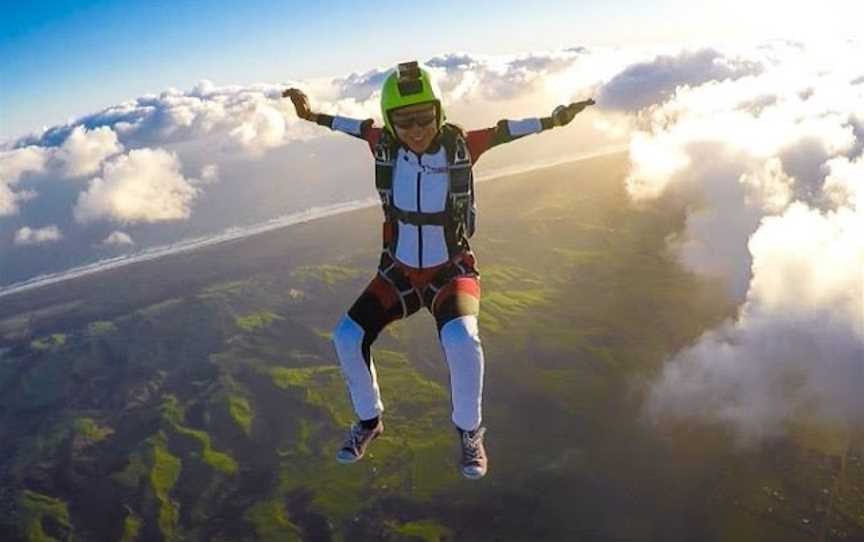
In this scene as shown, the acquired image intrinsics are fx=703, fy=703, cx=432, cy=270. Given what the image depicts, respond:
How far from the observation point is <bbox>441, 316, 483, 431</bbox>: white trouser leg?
8.57 meters

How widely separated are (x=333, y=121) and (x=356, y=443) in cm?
452

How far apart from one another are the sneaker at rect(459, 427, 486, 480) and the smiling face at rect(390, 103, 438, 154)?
3791 millimetres

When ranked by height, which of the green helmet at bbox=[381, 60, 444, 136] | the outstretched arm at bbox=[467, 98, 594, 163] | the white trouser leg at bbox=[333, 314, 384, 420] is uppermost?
the green helmet at bbox=[381, 60, 444, 136]

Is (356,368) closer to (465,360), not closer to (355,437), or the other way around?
(355,437)

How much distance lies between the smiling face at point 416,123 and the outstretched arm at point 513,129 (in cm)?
58

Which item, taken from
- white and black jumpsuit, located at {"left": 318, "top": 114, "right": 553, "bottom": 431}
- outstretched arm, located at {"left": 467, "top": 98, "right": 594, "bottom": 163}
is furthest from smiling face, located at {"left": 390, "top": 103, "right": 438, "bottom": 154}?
outstretched arm, located at {"left": 467, "top": 98, "right": 594, "bottom": 163}

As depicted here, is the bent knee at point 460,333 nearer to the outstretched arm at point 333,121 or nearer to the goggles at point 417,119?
the goggles at point 417,119

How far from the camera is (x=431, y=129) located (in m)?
8.88

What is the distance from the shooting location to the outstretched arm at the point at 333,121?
9719mm

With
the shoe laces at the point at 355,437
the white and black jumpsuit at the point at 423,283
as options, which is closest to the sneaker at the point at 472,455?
the white and black jumpsuit at the point at 423,283

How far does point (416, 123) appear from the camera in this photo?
8.77m

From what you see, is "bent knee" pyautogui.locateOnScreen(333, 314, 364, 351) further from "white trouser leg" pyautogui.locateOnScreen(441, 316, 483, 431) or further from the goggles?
the goggles

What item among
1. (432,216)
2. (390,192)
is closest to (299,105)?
(390,192)

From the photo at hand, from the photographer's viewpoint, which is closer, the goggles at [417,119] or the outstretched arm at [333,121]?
the goggles at [417,119]
